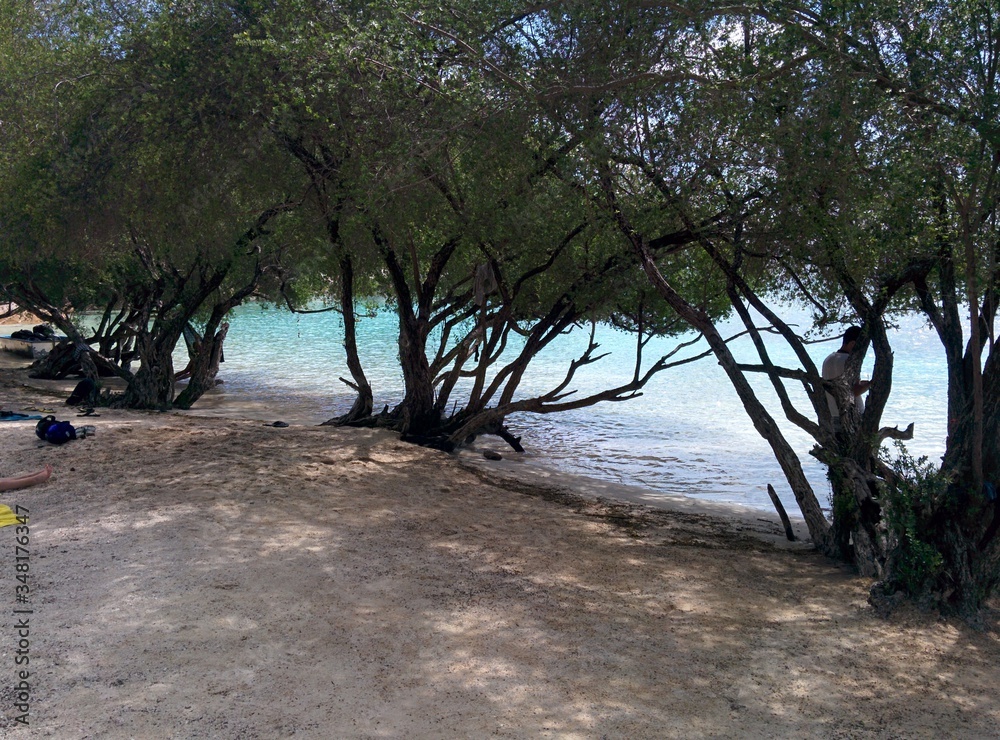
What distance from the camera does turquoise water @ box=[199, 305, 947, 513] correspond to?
13719 millimetres

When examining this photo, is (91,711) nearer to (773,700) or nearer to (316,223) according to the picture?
(773,700)

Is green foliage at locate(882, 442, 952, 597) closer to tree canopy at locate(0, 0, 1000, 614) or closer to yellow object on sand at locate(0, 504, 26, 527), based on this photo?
tree canopy at locate(0, 0, 1000, 614)

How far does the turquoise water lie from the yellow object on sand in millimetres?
8273

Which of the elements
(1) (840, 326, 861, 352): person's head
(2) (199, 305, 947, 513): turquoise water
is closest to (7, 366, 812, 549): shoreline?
(2) (199, 305, 947, 513): turquoise water

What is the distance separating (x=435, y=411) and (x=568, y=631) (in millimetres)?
7694

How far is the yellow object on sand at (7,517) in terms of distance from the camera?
6.20m

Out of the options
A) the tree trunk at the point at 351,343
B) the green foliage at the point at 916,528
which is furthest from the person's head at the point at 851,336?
the tree trunk at the point at 351,343

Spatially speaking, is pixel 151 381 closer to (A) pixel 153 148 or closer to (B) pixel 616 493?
(A) pixel 153 148

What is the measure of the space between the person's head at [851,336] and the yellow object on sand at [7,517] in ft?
22.9

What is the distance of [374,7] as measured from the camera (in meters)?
6.93

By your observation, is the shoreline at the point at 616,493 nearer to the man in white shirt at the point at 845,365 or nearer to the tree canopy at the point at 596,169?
the tree canopy at the point at 596,169

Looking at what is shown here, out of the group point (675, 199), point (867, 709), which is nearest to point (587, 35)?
point (675, 199)

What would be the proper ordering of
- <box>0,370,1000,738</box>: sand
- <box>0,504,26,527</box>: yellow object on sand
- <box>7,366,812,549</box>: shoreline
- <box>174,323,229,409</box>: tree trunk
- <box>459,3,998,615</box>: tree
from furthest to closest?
1. <box>174,323,229,409</box>: tree trunk
2. <box>7,366,812,549</box>: shoreline
3. <box>0,504,26,527</box>: yellow object on sand
4. <box>459,3,998,615</box>: tree
5. <box>0,370,1000,738</box>: sand

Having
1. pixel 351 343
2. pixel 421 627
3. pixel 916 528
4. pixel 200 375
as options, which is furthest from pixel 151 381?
pixel 916 528
